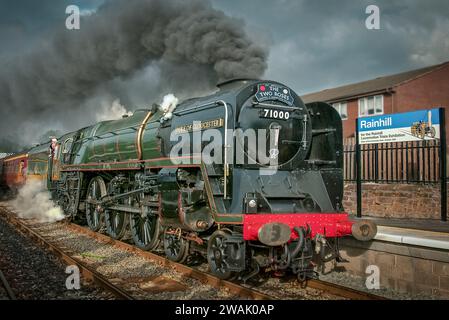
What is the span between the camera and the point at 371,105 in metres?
25.6

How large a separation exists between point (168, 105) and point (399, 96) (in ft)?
66.4

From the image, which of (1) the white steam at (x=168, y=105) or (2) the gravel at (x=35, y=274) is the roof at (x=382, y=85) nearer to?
(1) the white steam at (x=168, y=105)

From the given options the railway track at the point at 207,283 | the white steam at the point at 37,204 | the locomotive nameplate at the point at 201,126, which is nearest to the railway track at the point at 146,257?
the railway track at the point at 207,283

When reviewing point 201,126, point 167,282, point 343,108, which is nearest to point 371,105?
point 343,108

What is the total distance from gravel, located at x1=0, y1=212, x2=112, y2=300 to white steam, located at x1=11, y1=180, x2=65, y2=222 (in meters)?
4.19

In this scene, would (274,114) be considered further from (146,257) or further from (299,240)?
(146,257)

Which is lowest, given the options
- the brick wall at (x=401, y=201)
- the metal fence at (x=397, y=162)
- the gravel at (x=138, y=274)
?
the gravel at (x=138, y=274)

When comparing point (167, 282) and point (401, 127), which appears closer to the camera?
point (167, 282)

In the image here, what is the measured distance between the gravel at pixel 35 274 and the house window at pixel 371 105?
68.5ft

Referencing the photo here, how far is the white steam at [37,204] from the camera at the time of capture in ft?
48.0

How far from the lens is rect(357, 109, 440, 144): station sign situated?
9.00m

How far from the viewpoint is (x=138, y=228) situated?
9.30 meters

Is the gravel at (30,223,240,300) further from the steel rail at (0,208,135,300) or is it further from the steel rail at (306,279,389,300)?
the steel rail at (306,279,389,300)
